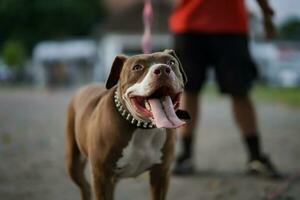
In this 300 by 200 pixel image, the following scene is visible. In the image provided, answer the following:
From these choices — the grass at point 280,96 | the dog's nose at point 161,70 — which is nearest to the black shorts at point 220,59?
the dog's nose at point 161,70

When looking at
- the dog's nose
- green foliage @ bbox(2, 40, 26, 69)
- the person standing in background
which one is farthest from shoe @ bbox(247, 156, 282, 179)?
green foliage @ bbox(2, 40, 26, 69)

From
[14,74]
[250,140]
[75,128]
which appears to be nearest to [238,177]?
[250,140]

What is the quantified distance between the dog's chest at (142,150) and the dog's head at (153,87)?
0.21 m

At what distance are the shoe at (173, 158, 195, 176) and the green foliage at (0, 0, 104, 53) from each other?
2234 centimetres

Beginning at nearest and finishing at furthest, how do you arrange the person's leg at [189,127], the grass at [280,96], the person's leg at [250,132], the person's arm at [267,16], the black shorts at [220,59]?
the person's arm at [267,16] → the person's leg at [250,132] → the black shorts at [220,59] → the person's leg at [189,127] → the grass at [280,96]

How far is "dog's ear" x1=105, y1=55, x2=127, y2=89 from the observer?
354 centimetres

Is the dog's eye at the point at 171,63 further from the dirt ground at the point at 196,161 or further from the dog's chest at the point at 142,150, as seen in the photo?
the dirt ground at the point at 196,161

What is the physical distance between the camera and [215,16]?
236 inches

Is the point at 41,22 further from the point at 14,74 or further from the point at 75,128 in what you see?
the point at 75,128

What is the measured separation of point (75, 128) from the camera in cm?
419

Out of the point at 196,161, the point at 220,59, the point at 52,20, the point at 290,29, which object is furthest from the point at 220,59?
the point at 290,29

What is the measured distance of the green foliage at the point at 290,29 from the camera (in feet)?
133

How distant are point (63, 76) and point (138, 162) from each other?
3823cm

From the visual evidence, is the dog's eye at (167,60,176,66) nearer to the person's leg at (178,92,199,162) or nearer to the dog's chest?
the dog's chest
